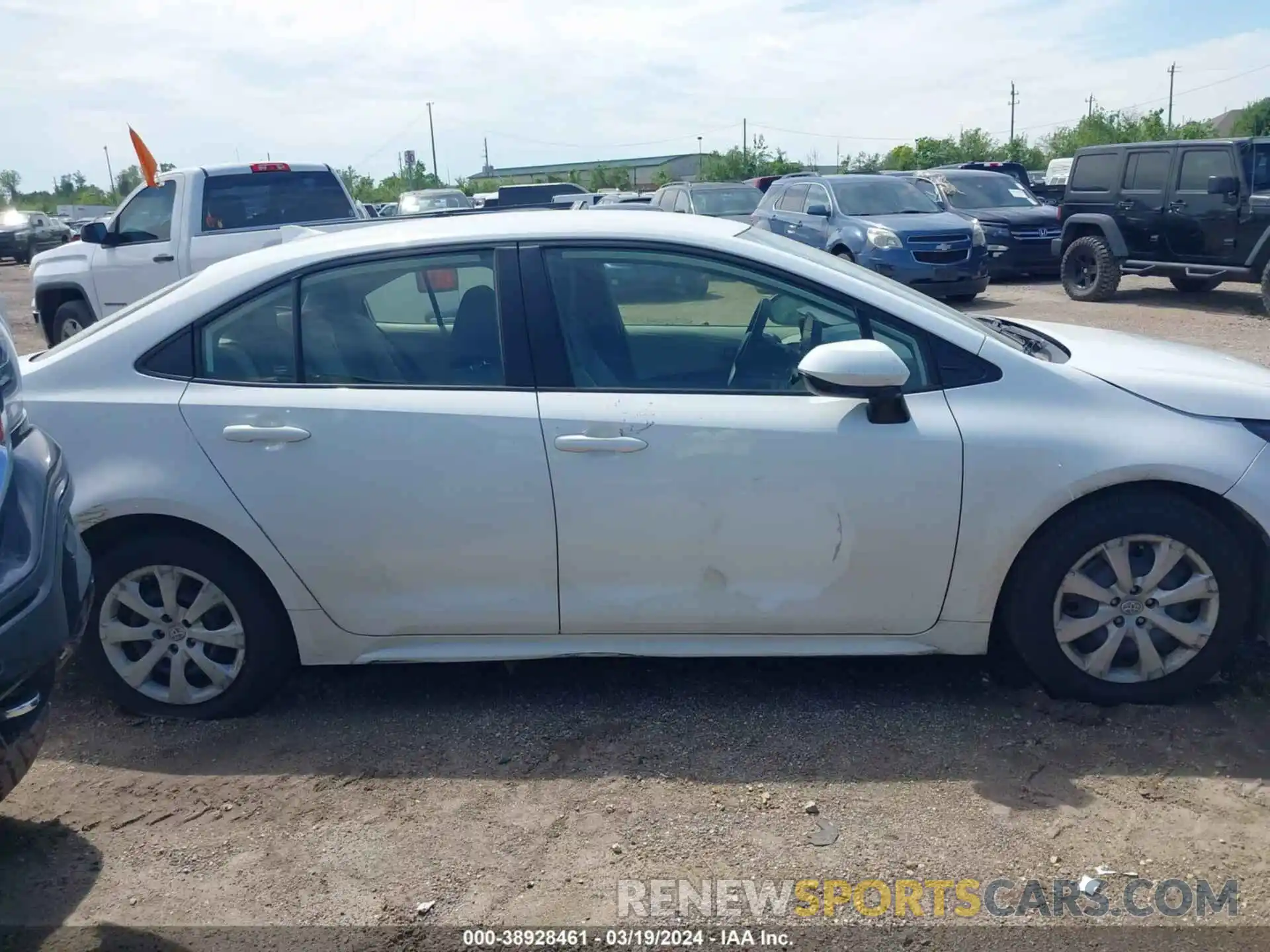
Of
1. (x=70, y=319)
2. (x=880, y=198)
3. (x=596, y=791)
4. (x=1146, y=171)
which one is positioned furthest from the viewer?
(x=880, y=198)

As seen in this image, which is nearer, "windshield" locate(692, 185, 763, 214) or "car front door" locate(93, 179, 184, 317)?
"car front door" locate(93, 179, 184, 317)

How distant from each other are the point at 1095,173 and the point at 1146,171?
32.4 inches

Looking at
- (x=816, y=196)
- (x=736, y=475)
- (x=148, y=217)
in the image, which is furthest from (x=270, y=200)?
(x=816, y=196)

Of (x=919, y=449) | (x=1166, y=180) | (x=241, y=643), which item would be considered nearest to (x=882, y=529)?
(x=919, y=449)

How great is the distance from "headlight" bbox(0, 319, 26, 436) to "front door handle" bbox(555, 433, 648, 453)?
151 cm

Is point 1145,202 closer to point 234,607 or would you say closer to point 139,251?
point 139,251

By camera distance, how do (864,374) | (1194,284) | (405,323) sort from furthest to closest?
1. (1194,284)
2. (405,323)
3. (864,374)

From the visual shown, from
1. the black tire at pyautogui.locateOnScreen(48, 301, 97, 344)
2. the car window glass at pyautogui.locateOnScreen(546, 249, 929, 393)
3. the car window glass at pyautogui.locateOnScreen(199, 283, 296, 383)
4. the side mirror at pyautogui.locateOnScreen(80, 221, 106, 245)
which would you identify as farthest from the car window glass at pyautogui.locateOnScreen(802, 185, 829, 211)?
the car window glass at pyautogui.locateOnScreen(199, 283, 296, 383)

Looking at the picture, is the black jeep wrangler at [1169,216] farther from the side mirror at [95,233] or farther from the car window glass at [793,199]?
the side mirror at [95,233]

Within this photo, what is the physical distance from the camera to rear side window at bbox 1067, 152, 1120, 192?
A: 14.5 metres

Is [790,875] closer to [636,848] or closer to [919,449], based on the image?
[636,848]

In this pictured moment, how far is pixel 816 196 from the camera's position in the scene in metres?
15.8

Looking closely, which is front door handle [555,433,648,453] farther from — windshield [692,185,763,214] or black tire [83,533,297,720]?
windshield [692,185,763,214]

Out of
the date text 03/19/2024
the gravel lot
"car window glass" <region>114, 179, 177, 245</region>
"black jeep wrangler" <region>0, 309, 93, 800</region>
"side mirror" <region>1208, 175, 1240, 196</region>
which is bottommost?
the date text 03/19/2024
